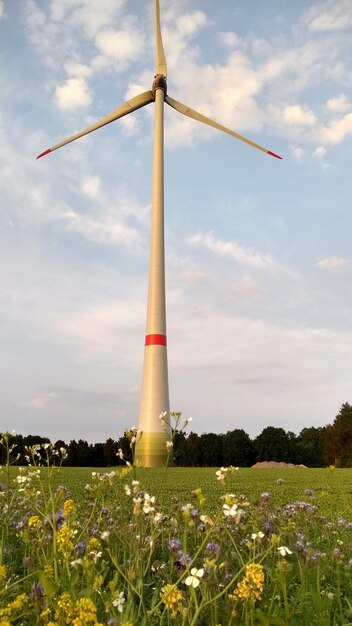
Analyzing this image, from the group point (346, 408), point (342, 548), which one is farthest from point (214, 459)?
point (342, 548)

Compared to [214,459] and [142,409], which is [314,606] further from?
[214,459]

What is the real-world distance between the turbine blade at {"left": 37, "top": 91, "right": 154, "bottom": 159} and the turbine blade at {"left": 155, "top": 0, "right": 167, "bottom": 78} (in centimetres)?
212

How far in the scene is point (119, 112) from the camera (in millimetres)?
49688

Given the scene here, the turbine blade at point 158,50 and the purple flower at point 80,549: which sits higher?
the turbine blade at point 158,50

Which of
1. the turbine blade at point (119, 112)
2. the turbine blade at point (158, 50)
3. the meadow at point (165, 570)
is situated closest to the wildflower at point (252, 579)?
the meadow at point (165, 570)

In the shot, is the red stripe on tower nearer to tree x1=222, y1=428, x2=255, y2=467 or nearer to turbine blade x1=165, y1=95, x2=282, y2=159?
turbine blade x1=165, y1=95, x2=282, y2=159

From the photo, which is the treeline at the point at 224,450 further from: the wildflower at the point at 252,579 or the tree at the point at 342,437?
the wildflower at the point at 252,579

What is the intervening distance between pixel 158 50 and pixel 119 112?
6.72 m

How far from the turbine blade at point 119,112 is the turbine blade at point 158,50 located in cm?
212

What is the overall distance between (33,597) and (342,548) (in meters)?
4.70

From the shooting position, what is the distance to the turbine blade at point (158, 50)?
5016 cm

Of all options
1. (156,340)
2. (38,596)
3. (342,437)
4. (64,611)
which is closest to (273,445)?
(342,437)

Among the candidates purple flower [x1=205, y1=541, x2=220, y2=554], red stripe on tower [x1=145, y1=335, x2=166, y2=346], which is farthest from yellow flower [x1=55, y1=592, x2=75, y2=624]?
red stripe on tower [x1=145, y1=335, x2=166, y2=346]

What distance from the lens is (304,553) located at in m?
5.68
